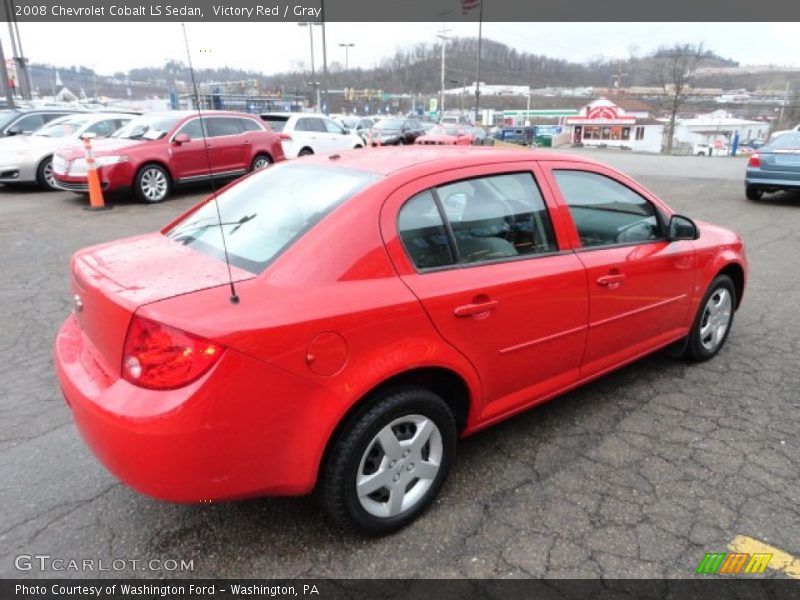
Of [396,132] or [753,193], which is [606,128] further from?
[753,193]

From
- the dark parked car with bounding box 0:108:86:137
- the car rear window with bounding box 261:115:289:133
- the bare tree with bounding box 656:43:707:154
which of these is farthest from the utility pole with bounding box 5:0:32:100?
the bare tree with bounding box 656:43:707:154

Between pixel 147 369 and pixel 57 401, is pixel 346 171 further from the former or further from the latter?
pixel 57 401

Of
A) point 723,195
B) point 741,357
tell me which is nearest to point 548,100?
point 723,195

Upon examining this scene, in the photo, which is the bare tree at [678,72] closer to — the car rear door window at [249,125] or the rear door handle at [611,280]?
the car rear door window at [249,125]

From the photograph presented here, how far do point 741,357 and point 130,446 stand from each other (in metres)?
4.16

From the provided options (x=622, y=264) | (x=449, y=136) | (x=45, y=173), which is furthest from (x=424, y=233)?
(x=449, y=136)

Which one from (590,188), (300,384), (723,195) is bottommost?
(723,195)

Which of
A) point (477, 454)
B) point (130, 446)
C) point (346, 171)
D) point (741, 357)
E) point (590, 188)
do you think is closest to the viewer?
point (130, 446)

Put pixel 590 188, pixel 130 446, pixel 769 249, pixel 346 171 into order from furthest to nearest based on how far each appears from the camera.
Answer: pixel 769 249
pixel 590 188
pixel 346 171
pixel 130 446

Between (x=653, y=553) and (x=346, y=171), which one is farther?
(x=346, y=171)

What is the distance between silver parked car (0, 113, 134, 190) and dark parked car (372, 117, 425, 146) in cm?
1340

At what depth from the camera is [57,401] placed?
11.7 ft

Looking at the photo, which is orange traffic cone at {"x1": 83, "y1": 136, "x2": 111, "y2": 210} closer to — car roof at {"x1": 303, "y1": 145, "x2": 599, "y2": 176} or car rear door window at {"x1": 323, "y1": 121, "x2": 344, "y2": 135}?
car rear door window at {"x1": 323, "y1": 121, "x2": 344, "y2": 135}

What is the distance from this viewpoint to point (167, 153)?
34.6ft
